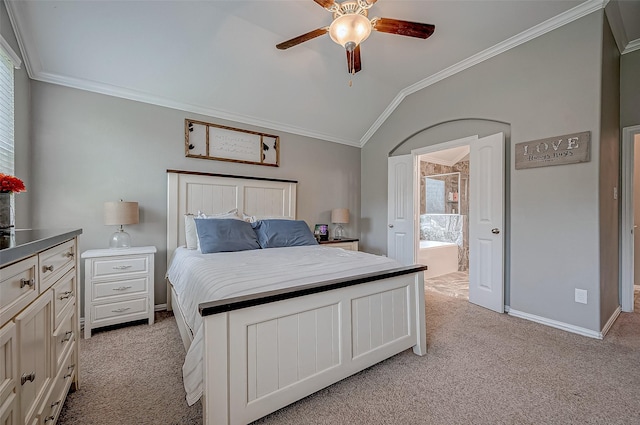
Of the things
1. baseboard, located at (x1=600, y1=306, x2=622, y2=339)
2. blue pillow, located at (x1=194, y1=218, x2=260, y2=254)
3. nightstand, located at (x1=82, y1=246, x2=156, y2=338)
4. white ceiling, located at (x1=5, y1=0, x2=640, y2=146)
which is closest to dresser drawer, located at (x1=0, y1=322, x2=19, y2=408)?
blue pillow, located at (x1=194, y1=218, x2=260, y2=254)

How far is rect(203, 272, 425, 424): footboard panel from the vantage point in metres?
1.24

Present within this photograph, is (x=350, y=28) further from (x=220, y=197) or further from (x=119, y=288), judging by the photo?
(x=119, y=288)

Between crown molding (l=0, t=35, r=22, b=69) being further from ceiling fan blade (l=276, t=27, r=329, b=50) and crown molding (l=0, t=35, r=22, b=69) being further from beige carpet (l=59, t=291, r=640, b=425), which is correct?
beige carpet (l=59, t=291, r=640, b=425)

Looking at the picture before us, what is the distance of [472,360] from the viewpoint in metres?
2.01

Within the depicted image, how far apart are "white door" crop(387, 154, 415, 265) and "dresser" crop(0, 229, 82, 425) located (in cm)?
372

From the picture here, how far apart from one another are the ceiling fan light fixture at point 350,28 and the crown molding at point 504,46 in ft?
6.92

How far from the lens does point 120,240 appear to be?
2.73 metres

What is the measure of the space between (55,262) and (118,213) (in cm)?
156

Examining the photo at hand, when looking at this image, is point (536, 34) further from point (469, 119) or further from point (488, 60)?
point (469, 119)

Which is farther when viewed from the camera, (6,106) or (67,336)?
(6,106)

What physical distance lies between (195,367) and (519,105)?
369 centimetres

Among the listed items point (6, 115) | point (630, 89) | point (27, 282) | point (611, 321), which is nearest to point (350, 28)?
point (27, 282)

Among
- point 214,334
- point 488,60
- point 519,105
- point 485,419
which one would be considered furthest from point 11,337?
point 488,60

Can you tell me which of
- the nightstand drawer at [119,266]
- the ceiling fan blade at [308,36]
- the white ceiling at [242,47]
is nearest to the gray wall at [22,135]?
the white ceiling at [242,47]
